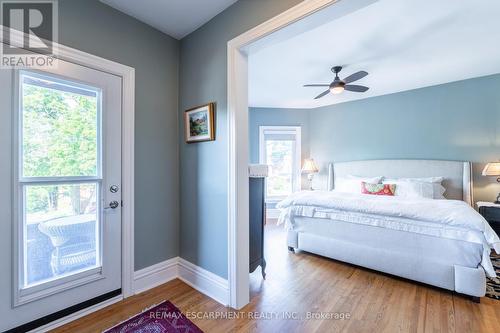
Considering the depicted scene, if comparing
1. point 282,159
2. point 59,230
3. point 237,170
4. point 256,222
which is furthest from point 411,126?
point 59,230

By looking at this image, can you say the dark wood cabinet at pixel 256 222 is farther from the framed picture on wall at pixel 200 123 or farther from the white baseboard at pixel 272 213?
the white baseboard at pixel 272 213

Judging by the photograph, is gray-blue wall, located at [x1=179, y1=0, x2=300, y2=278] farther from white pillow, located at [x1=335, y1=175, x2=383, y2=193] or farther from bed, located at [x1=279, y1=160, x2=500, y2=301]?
white pillow, located at [x1=335, y1=175, x2=383, y2=193]

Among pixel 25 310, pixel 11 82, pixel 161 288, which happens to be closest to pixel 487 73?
pixel 161 288

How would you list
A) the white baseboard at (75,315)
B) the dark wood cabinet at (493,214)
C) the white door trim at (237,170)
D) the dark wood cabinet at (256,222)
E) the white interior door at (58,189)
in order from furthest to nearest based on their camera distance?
the dark wood cabinet at (493,214)
the dark wood cabinet at (256,222)
the white door trim at (237,170)
the white baseboard at (75,315)
the white interior door at (58,189)

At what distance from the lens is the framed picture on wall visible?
6.83 ft

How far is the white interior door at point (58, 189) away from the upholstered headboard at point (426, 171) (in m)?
4.38

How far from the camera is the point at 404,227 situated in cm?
233

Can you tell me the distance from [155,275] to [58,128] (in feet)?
5.10

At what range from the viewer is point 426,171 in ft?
13.0

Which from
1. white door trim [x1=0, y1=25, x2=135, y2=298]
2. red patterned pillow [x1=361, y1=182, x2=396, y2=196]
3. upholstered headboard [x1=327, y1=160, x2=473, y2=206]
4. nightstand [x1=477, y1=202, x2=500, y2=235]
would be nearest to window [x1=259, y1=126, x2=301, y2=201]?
upholstered headboard [x1=327, y1=160, x2=473, y2=206]

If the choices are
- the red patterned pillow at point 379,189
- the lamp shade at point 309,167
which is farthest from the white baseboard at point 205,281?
the lamp shade at point 309,167

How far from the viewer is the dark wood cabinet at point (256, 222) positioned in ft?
7.36

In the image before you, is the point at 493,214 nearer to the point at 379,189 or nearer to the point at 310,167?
the point at 379,189

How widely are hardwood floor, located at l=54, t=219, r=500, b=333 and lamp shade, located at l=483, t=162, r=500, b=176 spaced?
2069mm
